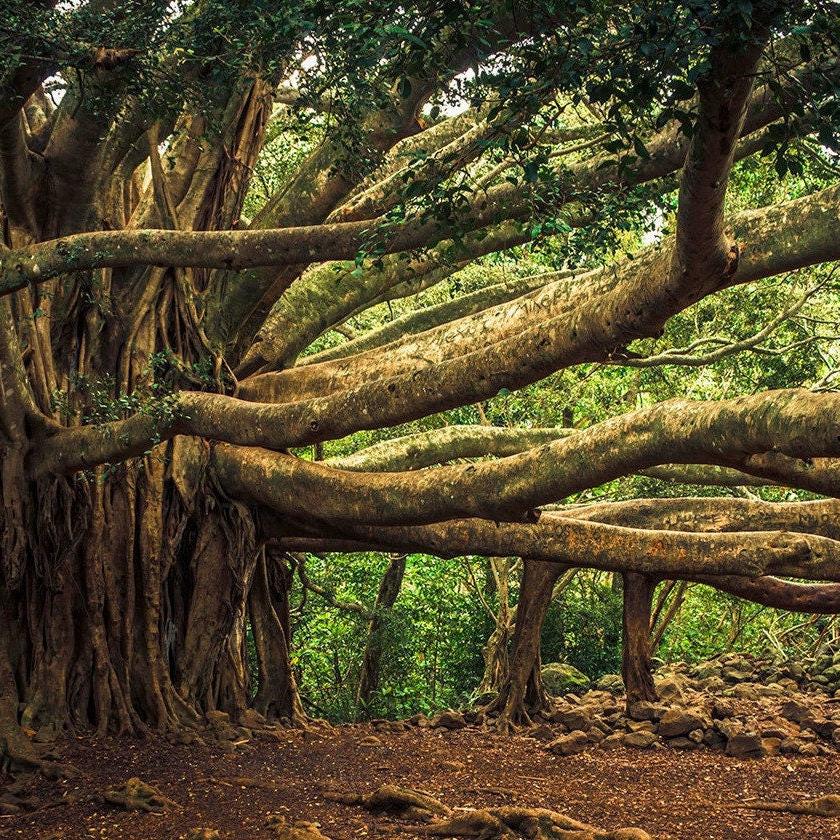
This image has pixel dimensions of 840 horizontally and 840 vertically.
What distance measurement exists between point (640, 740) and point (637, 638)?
1105mm

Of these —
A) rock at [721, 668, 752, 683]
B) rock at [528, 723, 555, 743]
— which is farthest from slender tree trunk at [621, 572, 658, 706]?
rock at [721, 668, 752, 683]

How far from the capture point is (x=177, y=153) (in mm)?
8344

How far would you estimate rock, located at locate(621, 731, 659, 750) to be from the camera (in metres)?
8.90

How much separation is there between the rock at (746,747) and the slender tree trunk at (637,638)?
1206 millimetres

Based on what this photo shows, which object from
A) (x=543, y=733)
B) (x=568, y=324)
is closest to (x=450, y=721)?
(x=543, y=733)

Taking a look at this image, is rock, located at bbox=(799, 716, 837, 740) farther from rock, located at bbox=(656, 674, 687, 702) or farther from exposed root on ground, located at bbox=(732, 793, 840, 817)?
exposed root on ground, located at bbox=(732, 793, 840, 817)

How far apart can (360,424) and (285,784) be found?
2349 mm

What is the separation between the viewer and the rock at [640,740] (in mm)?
8898

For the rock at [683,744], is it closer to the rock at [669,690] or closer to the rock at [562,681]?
the rock at [669,690]

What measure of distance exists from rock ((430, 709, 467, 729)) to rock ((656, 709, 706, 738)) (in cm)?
183

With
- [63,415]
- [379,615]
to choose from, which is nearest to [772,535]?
[63,415]

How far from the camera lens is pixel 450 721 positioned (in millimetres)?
9953

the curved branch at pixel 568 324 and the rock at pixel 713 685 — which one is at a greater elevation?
the curved branch at pixel 568 324

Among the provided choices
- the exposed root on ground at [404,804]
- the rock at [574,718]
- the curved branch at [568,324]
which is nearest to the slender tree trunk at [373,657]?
the rock at [574,718]
